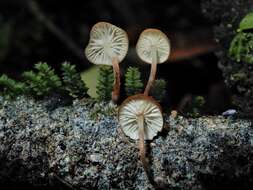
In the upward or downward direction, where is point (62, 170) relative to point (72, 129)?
downward

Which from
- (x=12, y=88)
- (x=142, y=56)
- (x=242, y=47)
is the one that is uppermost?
(x=242, y=47)

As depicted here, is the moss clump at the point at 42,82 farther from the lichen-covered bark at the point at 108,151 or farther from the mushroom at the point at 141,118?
the mushroom at the point at 141,118

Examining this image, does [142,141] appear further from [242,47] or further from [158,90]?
[242,47]

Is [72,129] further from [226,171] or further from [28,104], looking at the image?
[226,171]

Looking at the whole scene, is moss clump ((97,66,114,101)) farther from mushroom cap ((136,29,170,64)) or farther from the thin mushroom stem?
the thin mushroom stem

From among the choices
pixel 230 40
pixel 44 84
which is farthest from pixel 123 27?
pixel 44 84

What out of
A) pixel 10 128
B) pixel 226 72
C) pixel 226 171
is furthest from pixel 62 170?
pixel 226 72
